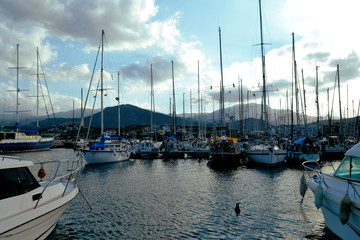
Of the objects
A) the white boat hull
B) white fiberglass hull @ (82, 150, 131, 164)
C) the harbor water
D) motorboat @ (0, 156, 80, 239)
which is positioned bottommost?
the harbor water

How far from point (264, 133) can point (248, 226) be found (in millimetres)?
28616

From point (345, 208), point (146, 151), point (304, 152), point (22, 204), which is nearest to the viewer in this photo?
point (22, 204)

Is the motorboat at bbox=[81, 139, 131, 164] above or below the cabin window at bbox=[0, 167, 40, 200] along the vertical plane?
below

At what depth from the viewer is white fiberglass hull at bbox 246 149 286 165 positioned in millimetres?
32781

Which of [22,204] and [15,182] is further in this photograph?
[15,182]

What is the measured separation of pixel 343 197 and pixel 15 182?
11700 mm

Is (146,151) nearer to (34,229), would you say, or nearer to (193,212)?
(193,212)

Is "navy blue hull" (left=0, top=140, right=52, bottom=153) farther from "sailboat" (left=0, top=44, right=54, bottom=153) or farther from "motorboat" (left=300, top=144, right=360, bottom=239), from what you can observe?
"motorboat" (left=300, top=144, right=360, bottom=239)

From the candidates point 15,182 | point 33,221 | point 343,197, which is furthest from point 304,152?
point 15,182

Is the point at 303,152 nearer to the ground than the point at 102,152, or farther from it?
nearer to the ground

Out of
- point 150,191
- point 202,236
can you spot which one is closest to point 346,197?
point 202,236

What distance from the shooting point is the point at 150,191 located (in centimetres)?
1992

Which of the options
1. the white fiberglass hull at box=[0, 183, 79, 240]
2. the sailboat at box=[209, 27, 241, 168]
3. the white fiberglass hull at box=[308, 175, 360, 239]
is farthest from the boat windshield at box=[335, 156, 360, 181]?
the sailboat at box=[209, 27, 241, 168]

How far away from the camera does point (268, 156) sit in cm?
3284
